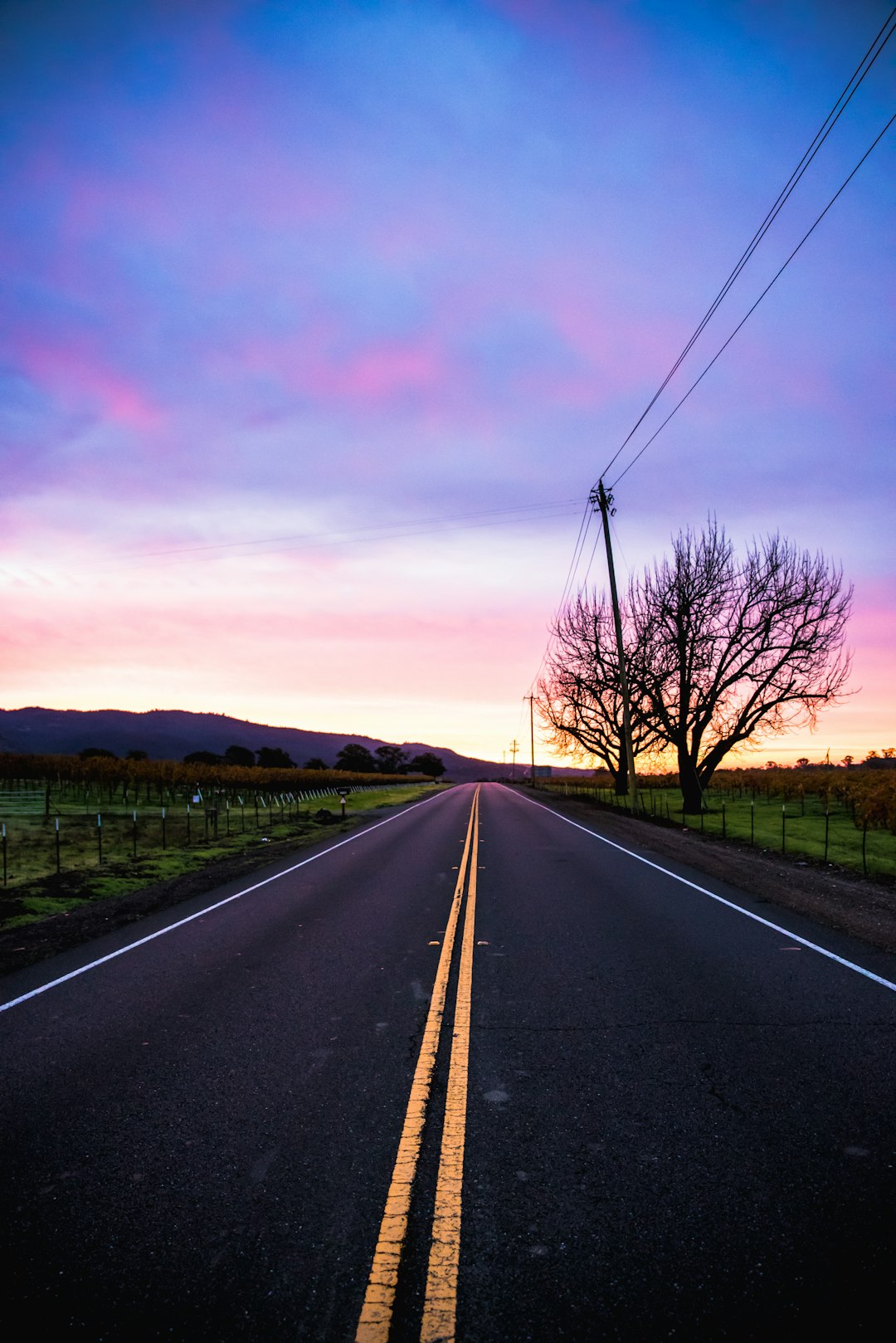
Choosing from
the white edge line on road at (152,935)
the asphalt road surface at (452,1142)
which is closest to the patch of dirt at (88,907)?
the white edge line on road at (152,935)

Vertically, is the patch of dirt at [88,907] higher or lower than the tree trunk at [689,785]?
lower

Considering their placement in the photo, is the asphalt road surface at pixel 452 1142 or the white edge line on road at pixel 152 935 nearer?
the asphalt road surface at pixel 452 1142

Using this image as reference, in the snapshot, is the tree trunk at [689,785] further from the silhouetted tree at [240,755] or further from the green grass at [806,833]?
the silhouetted tree at [240,755]

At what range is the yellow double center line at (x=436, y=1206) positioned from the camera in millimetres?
2527

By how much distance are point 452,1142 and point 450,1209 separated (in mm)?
573

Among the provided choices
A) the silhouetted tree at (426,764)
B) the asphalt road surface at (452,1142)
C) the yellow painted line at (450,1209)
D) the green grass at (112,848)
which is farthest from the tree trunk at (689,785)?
the silhouetted tree at (426,764)

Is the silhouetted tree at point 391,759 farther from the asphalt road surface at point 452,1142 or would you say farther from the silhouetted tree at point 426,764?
the asphalt road surface at point 452,1142

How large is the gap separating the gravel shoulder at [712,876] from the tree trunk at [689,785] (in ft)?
38.5

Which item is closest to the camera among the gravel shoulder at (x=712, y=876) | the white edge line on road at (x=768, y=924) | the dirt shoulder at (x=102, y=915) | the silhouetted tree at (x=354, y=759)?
the white edge line on road at (x=768, y=924)

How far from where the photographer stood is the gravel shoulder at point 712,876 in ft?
28.0

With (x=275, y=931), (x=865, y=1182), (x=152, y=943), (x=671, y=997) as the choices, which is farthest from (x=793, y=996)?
(x=152, y=943)

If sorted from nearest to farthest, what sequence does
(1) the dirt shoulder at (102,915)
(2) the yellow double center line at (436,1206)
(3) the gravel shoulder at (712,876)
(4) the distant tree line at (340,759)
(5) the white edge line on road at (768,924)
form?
(2) the yellow double center line at (436,1206) < (5) the white edge line on road at (768,924) < (1) the dirt shoulder at (102,915) < (3) the gravel shoulder at (712,876) < (4) the distant tree line at (340,759)

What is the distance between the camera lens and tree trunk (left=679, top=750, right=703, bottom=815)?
30.6 m

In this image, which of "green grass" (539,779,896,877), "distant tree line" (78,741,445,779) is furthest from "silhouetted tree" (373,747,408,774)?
"green grass" (539,779,896,877)
